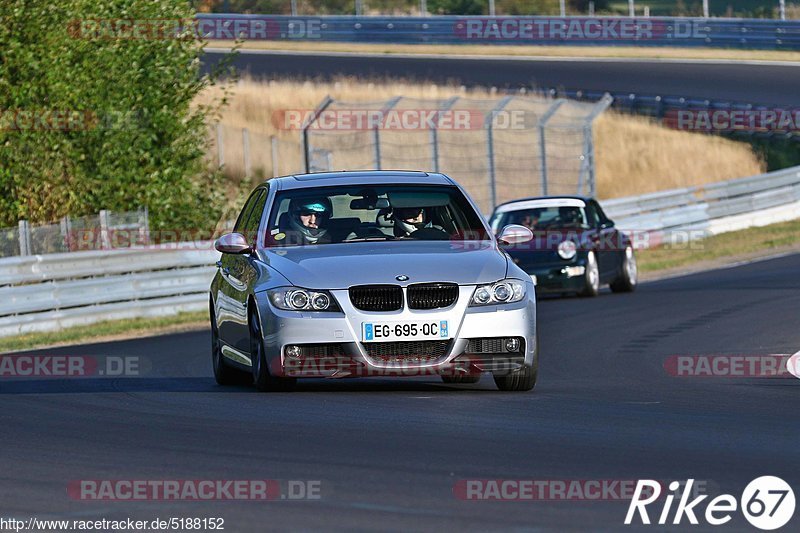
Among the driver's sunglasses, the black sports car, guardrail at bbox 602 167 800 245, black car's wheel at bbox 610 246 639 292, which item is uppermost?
the driver's sunglasses

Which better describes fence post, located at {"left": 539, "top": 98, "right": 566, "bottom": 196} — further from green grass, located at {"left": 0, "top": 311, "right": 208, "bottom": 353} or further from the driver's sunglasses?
the driver's sunglasses

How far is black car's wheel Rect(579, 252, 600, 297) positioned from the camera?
23172 mm

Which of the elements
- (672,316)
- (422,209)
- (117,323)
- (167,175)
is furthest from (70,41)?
(422,209)

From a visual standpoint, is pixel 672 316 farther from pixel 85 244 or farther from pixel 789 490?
pixel 789 490

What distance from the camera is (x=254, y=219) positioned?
481 inches

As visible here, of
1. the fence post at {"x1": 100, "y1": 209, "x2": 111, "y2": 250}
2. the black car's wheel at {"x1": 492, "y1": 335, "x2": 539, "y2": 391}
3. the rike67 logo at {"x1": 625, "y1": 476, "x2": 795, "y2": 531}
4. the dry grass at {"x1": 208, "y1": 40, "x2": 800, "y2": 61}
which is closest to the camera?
the rike67 logo at {"x1": 625, "y1": 476, "x2": 795, "y2": 531}

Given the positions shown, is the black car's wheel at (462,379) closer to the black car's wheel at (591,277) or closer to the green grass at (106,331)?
the green grass at (106,331)

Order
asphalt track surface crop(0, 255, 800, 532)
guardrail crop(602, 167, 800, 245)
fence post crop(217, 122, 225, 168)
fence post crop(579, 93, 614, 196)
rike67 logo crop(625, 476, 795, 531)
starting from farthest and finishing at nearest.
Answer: fence post crop(217, 122, 225, 168) < guardrail crop(602, 167, 800, 245) < fence post crop(579, 93, 614, 196) < asphalt track surface crop(0, 255, 800, 532) < rike67 logo crop(625, 476, 795, 531)

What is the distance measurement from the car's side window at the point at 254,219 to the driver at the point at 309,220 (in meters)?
0.37

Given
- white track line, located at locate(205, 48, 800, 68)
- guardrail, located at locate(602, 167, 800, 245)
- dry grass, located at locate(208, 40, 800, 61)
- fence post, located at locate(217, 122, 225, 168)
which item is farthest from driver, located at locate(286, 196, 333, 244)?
dry grass, located at locate(208, 40, 800, 61)

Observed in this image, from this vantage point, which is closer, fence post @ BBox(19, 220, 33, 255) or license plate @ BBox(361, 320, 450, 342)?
license plate @ BBox(361, 320, 450, 342)

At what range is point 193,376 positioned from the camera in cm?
1398

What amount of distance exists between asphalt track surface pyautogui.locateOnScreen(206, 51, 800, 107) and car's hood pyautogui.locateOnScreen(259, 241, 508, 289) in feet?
107

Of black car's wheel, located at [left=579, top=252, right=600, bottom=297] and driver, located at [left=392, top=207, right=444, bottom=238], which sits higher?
driver, located at [left=392, top=207, right=444, bottom=238]
